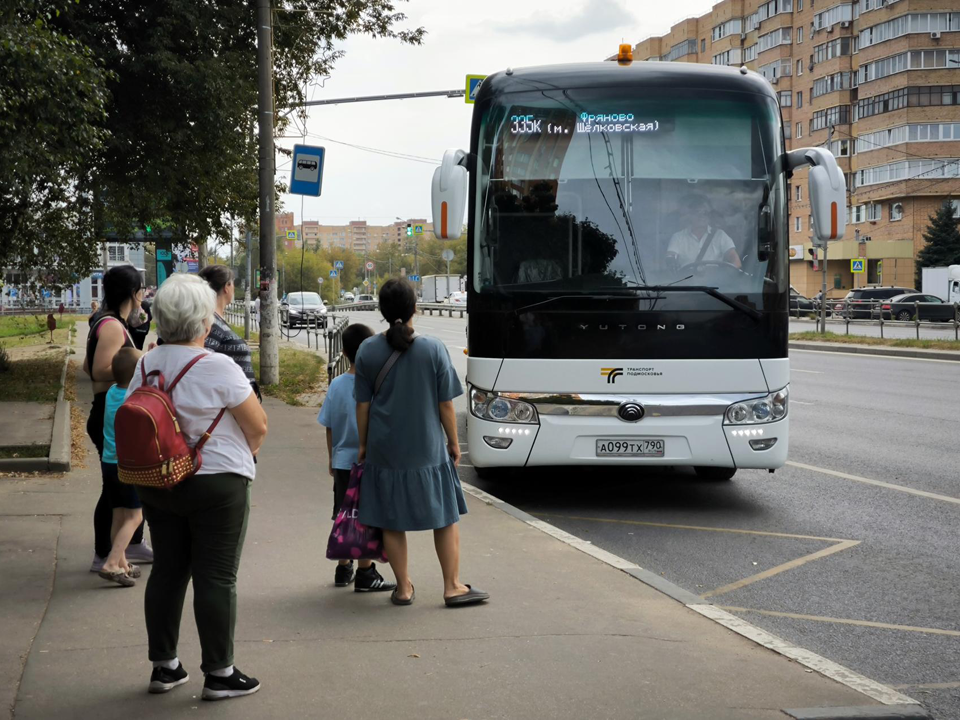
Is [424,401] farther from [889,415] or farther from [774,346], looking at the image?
[889,415]

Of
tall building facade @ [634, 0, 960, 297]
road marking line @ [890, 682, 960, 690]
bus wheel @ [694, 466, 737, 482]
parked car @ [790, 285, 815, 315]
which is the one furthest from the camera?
tall building facade @ [634, 0, 960, 297]

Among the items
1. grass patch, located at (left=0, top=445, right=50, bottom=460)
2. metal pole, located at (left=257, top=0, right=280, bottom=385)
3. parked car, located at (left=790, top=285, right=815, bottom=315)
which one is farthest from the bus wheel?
parked car, located at (left=790, top=285, right=815, bottom=315)

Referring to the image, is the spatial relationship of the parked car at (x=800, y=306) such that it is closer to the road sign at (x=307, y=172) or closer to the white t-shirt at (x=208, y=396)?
the road sign at (x=307, y=172)

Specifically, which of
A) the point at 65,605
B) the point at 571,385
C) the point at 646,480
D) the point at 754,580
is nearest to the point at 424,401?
the point at 65,605

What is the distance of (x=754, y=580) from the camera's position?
6.51m

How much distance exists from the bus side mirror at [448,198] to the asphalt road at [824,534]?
2.34m

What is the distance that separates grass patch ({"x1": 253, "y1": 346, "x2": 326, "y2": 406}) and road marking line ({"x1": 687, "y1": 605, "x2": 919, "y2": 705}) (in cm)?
1123

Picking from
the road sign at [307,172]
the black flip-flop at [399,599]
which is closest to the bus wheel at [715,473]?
the black flip-flop at [399,599]

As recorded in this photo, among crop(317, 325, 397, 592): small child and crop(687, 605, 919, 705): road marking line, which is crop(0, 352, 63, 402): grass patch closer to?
crop(317, 325, 397, 592): small child

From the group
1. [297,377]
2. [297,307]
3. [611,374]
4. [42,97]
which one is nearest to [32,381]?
[297,377]

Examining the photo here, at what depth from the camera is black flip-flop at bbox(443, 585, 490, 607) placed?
5484mm

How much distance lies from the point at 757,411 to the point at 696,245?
1.32m

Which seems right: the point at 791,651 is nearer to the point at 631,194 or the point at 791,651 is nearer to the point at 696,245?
the point at 696,245

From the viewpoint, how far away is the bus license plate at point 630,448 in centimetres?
820
